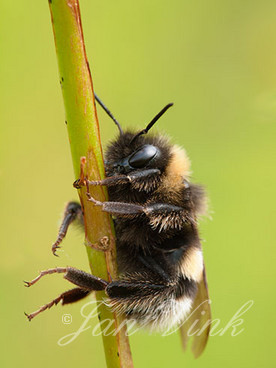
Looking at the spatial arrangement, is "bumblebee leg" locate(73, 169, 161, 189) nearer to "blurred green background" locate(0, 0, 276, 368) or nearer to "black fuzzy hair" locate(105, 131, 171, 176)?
"black fuzzy hair" locate(105, 131, 171, 176)

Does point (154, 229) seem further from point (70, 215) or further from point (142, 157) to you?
point (70, 215)

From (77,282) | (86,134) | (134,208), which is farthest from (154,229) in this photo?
(86,134)

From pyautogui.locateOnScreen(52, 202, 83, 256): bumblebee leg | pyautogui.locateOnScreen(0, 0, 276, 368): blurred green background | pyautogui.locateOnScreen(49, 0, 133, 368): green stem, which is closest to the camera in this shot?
pyautogui.locateOnScreen(49, 0, 133, 368): green stem

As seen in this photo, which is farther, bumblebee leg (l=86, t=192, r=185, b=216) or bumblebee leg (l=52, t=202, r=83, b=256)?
bumblebee leg (l=52, t=202, r=83, b=256)

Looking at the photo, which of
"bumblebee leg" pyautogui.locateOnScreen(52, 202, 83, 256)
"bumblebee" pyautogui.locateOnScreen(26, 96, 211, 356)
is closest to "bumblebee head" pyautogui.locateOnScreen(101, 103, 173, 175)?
"bumblebee" pyautogui.locateOnScreen(26, 96, 211, 356)

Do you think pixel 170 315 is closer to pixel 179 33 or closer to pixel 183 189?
pixel 183 189

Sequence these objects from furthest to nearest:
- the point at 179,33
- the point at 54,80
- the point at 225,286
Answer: the point at 179,33 < the point at 54,80 < the point at 225,286

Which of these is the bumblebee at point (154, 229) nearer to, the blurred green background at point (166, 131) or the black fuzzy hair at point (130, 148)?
the black fuzzy hair at point (130, 148)

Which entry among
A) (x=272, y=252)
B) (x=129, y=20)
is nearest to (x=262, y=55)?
(x=129, y=20)
